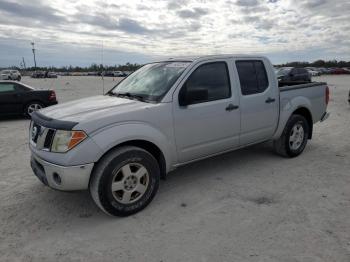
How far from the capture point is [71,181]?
3.47m

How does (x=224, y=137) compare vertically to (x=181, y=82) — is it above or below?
below

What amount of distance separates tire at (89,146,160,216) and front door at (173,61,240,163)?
1.94 feet

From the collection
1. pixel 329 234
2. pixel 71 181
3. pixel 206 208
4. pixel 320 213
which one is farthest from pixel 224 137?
pixel 71 181

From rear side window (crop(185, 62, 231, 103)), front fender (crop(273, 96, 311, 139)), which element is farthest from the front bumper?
front fender (crop(273, 96, 311, 139))

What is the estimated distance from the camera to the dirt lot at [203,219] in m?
3.10

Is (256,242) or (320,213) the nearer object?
(256,242)

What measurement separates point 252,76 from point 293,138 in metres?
1.55

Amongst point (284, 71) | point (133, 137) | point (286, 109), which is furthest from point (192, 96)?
point (284, 71)

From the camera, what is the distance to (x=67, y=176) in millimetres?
3441

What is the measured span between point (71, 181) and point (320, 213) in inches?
112

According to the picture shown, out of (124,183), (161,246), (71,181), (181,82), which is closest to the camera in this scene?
(161,246)

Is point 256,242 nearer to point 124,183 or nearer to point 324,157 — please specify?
point 124,183

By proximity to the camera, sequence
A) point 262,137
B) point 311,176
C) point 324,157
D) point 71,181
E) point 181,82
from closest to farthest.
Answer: point 71,181, point 181,82, point 311,176, point 262,137, point 324,157

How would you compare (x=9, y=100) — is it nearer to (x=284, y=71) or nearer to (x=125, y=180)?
(x=125, y=180)
